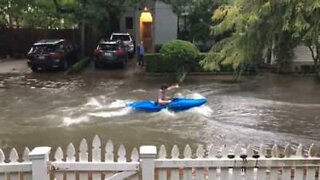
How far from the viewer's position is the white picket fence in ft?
17.5

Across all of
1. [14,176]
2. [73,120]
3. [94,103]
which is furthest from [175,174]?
[94,103]

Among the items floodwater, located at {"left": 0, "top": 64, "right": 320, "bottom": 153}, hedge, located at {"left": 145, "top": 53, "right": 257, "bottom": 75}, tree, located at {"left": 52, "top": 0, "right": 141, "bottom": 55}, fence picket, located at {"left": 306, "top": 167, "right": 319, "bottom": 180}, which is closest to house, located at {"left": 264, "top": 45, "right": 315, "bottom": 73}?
floodwater, located at {"left": 0, "top": 64, "right": 320, "bottom": 153}

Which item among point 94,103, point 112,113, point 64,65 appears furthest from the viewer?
point 64,65

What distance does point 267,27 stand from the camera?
6.61 metres

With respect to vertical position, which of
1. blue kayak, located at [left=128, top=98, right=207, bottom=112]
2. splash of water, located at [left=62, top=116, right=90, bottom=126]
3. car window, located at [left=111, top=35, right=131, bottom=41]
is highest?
car window, located at [left=111, top=35, right=131, bottom=41]

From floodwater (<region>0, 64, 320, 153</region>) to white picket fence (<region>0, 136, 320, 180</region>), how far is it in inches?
213

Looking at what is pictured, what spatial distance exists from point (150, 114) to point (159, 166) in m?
9.24

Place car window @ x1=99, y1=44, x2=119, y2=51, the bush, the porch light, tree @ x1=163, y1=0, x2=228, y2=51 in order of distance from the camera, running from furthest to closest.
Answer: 1. the porch light
2. tree @ x1=163, y1=0, x2=228, y2=51
3. car window @ x1=99, y1=44, x2=119, y2=51
4. the bush

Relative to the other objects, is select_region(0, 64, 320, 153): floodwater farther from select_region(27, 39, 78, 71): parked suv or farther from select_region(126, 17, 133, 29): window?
select_region(126, 17, 133, 29): window

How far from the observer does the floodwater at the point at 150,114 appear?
38.4ft

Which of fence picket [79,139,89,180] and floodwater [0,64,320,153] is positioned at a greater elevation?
fence picket [79,139,89,180]

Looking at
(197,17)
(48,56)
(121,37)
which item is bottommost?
(48,56)

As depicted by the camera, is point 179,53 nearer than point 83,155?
No

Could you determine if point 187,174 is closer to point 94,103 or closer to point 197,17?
point 94,103
